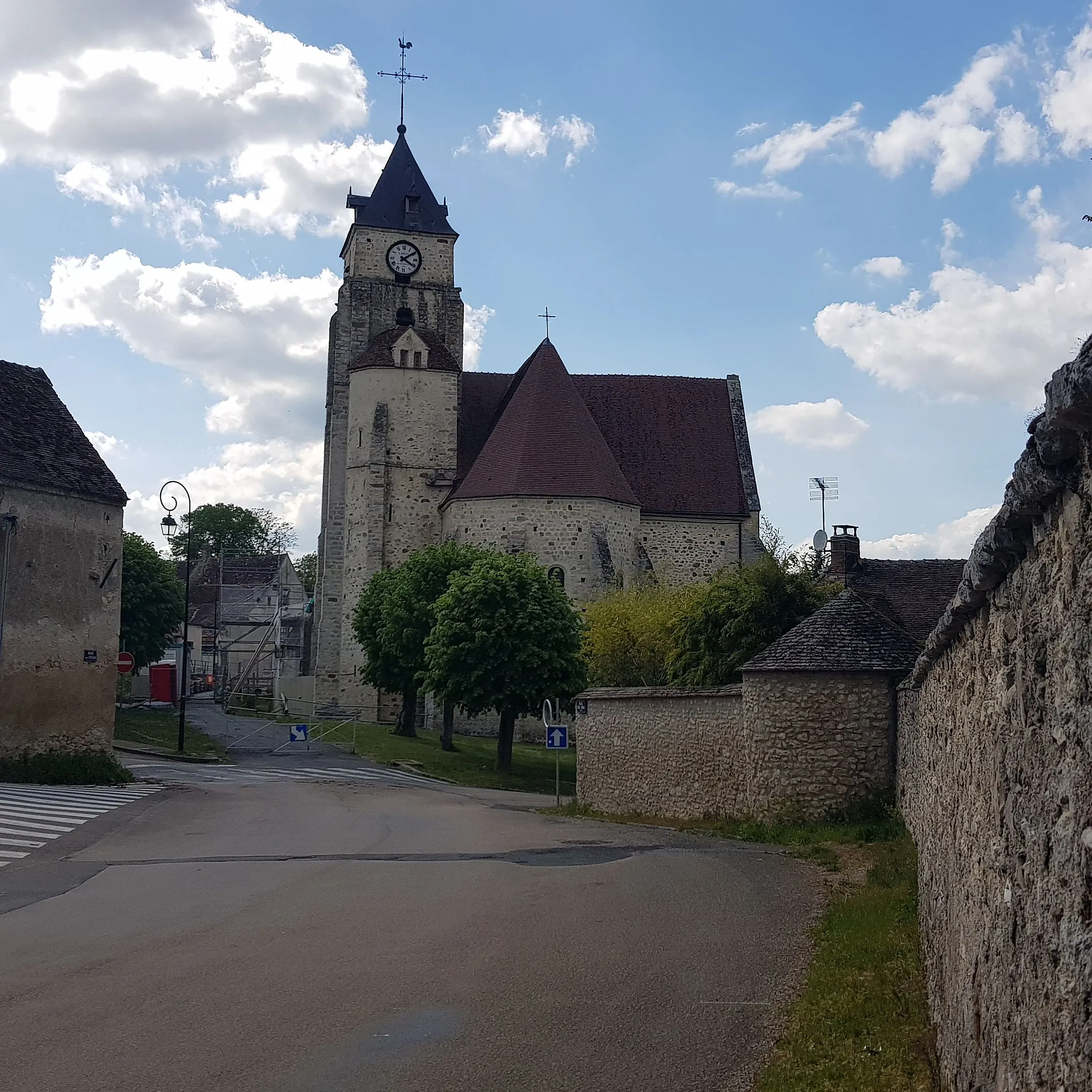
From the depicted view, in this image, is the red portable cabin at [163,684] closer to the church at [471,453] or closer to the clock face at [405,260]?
the church at [471,453]

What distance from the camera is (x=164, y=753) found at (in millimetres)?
36625

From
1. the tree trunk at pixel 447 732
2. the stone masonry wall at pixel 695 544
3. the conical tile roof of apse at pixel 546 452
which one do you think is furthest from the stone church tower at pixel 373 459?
the tree trunk at pixel 447 732

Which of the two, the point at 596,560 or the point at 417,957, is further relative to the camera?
the point at 596,560

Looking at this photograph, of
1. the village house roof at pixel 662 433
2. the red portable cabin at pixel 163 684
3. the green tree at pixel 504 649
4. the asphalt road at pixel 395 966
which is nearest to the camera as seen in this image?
the asphalt road at pixel 395 966

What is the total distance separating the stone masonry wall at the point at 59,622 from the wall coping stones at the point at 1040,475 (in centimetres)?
2256

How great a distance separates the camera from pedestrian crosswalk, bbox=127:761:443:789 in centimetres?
3002

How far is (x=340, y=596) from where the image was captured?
52250 mm

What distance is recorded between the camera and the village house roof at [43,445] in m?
25.0

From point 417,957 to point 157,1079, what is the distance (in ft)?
10.0

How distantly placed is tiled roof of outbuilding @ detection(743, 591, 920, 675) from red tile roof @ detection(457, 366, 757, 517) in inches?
1222

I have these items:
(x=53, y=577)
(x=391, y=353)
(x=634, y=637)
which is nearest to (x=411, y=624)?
(x=634, y=637)

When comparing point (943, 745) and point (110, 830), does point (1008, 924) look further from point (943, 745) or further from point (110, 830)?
point (110, 830)

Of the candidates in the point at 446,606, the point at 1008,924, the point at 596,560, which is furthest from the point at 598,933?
the point at 596,560

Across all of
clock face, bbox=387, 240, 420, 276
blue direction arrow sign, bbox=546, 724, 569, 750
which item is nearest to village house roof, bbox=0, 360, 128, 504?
blue direction arrow sign, bbox=546, 724, 569, 750
